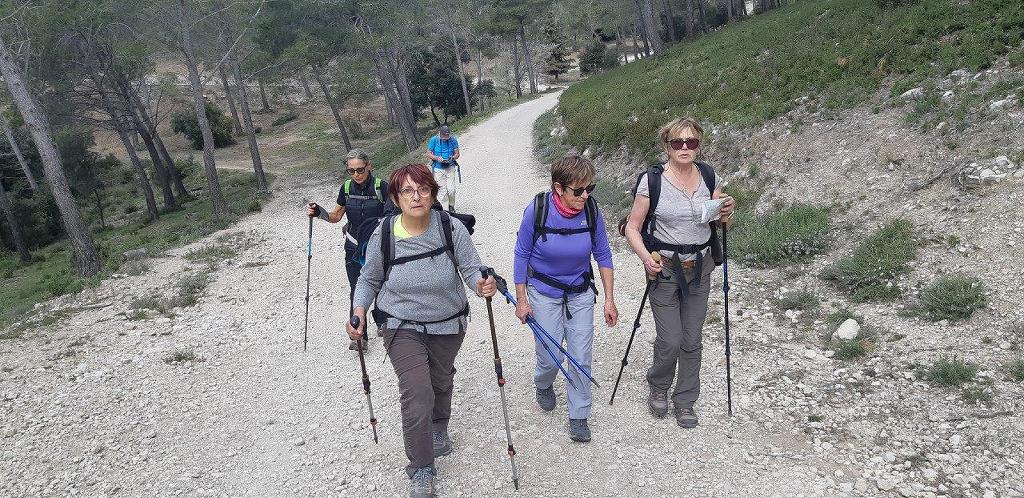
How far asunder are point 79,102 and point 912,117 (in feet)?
85.5

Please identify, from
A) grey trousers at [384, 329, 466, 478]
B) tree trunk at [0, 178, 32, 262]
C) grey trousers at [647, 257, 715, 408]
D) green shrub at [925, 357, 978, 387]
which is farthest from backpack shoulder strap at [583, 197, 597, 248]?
tree trunk at [0, 178, 32, 262]

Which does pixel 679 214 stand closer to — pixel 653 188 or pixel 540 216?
pixel 653 188

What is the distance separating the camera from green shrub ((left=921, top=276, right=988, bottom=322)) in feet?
17.8

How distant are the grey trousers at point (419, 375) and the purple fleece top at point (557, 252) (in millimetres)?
698

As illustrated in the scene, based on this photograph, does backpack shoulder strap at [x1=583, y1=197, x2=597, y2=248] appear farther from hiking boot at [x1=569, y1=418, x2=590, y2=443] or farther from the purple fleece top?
hiking boot at [x1=569, y1=418, x2=590, y2=443]

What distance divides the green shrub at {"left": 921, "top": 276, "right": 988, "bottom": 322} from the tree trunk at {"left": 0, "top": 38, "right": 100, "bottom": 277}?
13.8m

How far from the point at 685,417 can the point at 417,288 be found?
239cm

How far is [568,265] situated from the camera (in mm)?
4215

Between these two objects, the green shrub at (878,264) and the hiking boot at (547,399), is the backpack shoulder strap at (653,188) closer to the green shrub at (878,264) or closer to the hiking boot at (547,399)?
the hiking boot at (547,399)

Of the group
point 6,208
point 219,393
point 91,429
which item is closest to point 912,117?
point 219,393

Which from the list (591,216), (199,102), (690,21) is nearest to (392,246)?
(591,216)

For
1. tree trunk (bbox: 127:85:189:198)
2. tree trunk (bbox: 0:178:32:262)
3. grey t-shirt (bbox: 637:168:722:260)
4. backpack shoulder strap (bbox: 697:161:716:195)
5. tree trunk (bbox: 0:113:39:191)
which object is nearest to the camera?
grey t-shirt (bbox: 637:168:722:260)

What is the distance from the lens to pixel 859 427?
175 inches

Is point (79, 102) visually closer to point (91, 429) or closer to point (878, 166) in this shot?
point (91, 429)
